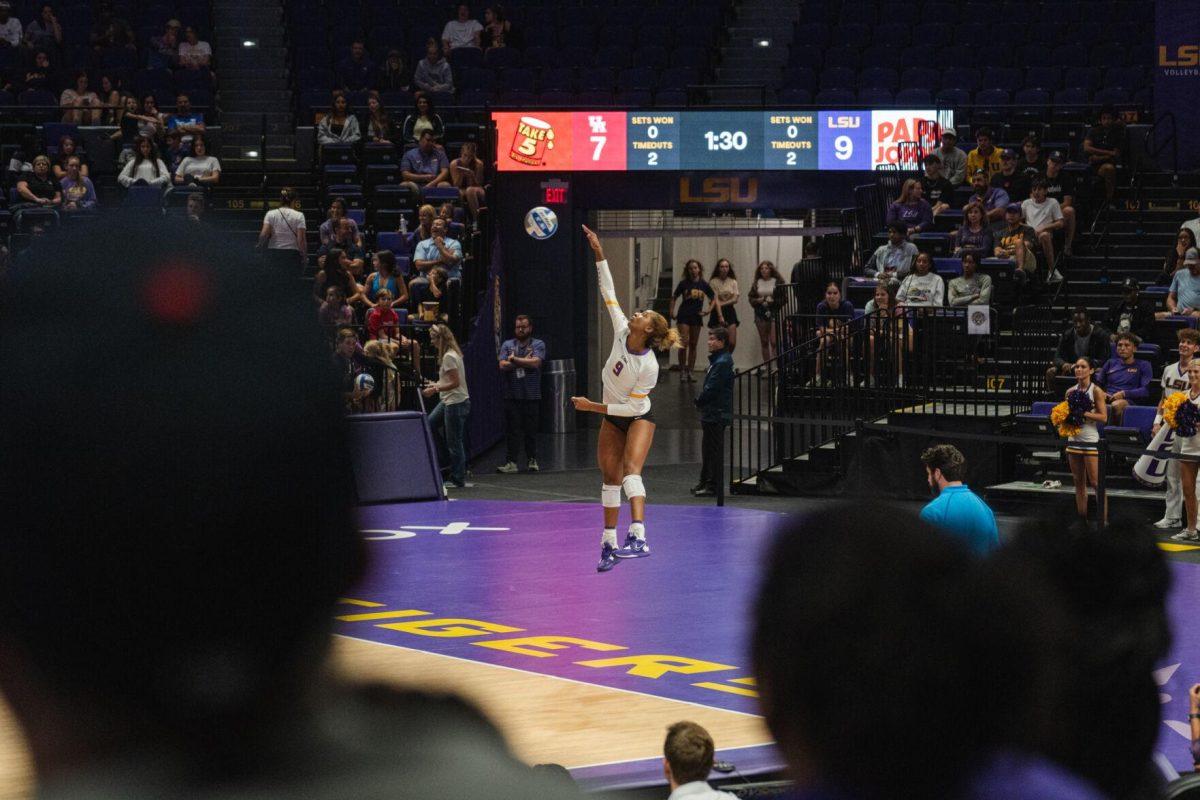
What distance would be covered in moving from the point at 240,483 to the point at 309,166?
2244 cm

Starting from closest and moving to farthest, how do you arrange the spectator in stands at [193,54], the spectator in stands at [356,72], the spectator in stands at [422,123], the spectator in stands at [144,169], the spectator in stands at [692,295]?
1. the spectator in stands at [144,169]
2. the spectator in stands at [422,123]
3. the spectator in stands at [356,72]
4. the spectator in stands at [193,54]
5. the spectator in stands at [692,295]

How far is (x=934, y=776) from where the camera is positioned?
1.25 m

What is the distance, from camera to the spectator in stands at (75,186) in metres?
19.4

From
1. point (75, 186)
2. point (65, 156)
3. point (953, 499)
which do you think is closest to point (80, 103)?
point (65, 156)

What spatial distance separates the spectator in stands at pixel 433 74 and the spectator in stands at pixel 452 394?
700 centimetres

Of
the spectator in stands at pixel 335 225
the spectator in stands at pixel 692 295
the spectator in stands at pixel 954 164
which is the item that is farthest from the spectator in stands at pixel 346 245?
the spectator in stands at pixel 692 295

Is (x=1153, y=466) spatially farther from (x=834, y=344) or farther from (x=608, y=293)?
(x=608, y=293)

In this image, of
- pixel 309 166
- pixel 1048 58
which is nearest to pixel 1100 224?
pixel 1048 58

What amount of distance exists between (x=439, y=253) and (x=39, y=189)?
5.00m

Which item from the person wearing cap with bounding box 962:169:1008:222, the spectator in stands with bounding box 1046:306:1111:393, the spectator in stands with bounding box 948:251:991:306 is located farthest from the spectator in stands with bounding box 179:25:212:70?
the spectator in stands with bounding box 1046:306:1111:393

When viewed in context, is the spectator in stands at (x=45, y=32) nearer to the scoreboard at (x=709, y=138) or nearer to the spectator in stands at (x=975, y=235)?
the scoreboard at (x=709, y=138)

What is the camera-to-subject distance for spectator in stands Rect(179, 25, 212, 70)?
24.0 metres

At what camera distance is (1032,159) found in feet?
67.2

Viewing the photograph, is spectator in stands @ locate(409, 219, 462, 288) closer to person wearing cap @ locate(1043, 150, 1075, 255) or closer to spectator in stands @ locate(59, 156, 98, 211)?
spectator in stands @ locate(59, 156, 98, 211)
